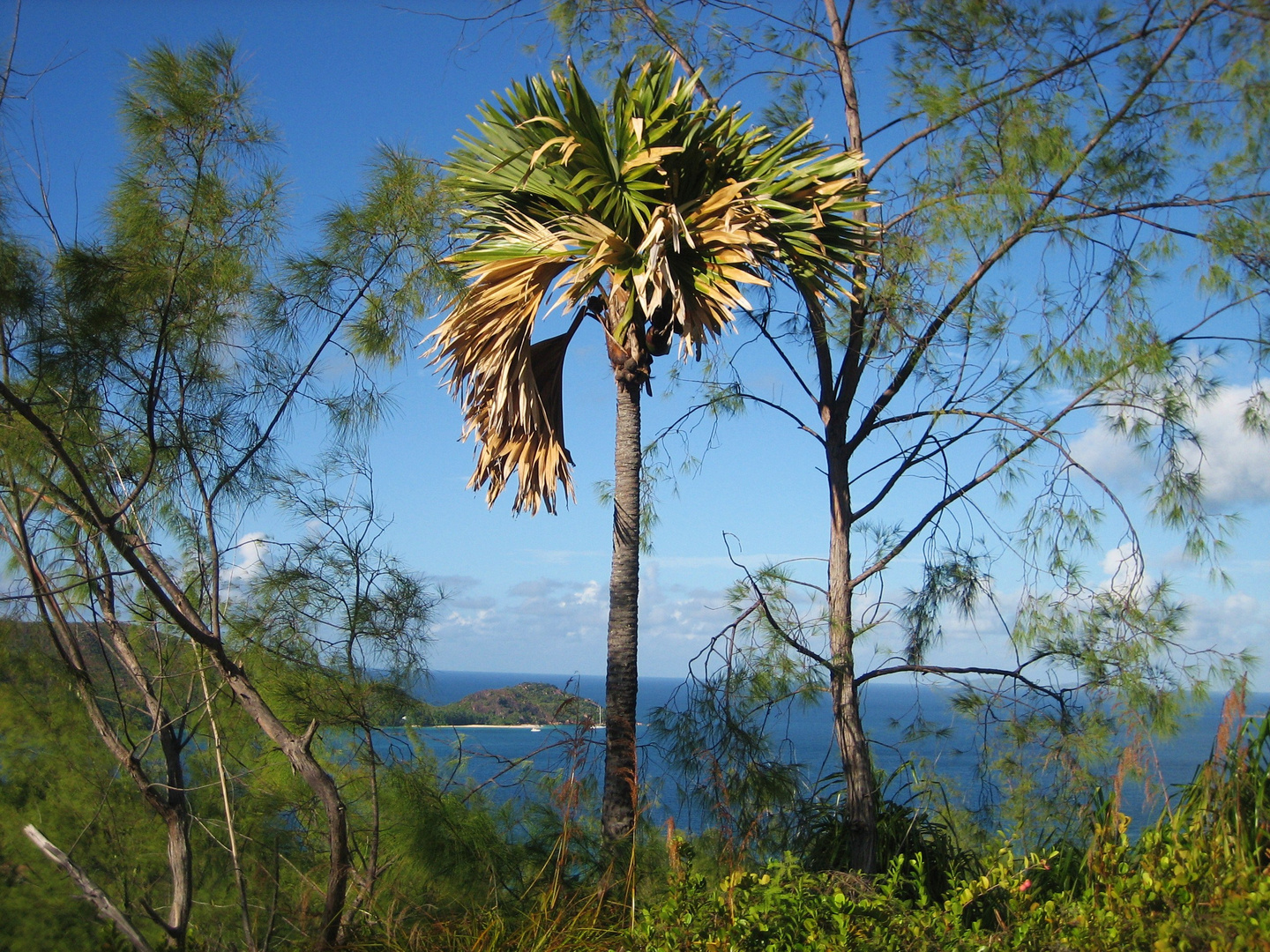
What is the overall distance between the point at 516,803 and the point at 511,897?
1367 millimetres

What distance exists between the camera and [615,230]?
20.6ft

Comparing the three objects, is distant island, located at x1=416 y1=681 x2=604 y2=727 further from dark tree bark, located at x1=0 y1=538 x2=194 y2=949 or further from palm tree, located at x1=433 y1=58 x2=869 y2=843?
dark tree bark, located at x1=0 y1=538 x2=194 y2=949

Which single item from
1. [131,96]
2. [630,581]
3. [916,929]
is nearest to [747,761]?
[630,581]

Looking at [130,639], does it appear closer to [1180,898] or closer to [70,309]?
[70,309]

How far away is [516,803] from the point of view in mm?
6426

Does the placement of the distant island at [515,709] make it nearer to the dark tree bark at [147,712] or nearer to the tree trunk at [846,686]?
the dark tree bark at [147,712]

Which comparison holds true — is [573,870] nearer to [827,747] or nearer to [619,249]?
[827,747]

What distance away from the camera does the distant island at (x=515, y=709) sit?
218 inches

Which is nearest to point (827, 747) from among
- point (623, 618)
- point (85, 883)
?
point (623, 618)

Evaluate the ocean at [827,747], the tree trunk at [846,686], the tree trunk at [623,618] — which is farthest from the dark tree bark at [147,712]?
the tree trunk at [846,686]

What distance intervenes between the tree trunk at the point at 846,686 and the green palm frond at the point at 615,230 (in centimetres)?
166

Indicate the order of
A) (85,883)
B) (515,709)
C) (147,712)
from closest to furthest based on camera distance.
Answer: (85,883), (147,712), (515,709)

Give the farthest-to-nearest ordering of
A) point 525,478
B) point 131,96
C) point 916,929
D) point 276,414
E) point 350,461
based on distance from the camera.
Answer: point 525,478
point 350,461
point 276,414
point 131,96
point 916,929

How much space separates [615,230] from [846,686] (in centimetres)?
359
